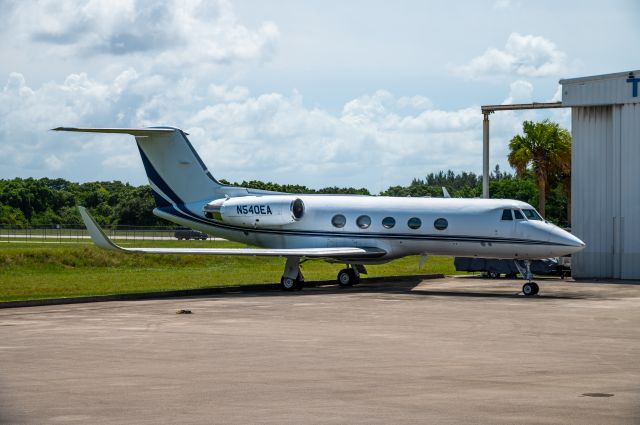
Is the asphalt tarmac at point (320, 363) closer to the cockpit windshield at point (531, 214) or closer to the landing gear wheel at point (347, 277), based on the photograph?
the cockpit windshield at point (531, 214)

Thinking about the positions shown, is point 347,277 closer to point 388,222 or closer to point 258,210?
point 388,222

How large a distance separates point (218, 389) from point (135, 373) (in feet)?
5.73

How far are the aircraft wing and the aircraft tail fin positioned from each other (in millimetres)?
4103

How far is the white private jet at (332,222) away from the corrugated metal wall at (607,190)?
22.6 ft

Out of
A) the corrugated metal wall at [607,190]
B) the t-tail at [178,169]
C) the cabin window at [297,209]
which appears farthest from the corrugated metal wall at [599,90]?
the t-tail at [178,169]

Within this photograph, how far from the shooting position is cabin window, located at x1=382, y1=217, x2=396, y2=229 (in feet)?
103

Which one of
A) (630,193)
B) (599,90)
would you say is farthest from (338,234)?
(599,90)

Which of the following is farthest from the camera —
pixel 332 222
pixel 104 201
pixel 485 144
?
pixel 104 201

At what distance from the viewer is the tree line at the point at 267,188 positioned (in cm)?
5794

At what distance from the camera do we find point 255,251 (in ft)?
96.8

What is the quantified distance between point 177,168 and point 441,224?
9.27 meters

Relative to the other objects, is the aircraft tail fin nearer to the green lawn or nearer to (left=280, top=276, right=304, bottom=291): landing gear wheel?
the green lawn

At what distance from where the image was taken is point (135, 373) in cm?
1305

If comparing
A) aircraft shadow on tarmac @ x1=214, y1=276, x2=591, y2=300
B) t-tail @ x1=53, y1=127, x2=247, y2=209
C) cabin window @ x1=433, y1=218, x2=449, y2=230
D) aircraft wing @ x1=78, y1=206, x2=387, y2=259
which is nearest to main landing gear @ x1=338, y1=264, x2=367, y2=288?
aircraft shadow on tarmac @ x1=214, y1=276, x2=591, y2=300
